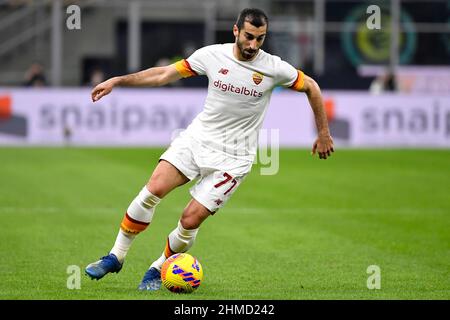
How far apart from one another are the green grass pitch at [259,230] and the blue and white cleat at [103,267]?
17 centimetres

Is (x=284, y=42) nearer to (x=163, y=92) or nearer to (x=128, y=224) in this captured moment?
(x=163, y=92)

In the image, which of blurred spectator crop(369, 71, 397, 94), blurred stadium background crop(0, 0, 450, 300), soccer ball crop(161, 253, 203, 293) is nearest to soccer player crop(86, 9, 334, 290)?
soccer ball crop(161, 253, 203, 293)

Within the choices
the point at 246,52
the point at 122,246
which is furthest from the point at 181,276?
the point at 246,52

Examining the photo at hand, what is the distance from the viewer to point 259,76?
30.4 feet

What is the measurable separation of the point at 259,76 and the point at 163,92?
18.9m

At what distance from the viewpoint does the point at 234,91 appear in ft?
30.4

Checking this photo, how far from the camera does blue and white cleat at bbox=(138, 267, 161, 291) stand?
9188 millimetres

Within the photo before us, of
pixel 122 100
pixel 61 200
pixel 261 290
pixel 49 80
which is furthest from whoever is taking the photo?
pixel 49 80

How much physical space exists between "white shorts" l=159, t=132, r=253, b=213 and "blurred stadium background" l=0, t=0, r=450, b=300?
31.7 inches

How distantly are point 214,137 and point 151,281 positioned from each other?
1.35 meters

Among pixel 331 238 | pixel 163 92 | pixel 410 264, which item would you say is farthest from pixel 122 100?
pixel 410 264

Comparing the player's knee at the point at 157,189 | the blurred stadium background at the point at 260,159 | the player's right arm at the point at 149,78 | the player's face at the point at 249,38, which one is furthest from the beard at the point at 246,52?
the blurred stadium background at the point at 260,159

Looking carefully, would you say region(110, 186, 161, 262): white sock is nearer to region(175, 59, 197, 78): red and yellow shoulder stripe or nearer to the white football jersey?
the white football jersey

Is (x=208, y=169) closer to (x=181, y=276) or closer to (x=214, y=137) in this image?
(x=214, y=137)
